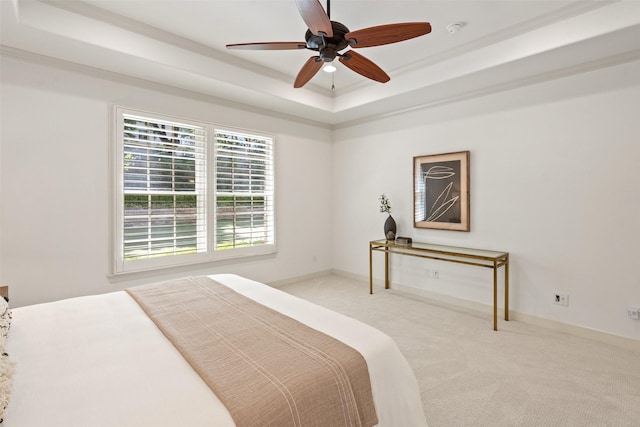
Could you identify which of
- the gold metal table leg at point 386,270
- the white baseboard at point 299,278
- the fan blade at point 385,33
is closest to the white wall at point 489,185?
the gold metal table leg at point 386,270

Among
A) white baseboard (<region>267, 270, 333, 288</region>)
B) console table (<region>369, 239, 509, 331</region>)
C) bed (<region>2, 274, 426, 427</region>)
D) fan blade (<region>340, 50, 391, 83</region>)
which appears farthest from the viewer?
white baseboard (<region>267, 270, 333, 288</region>)

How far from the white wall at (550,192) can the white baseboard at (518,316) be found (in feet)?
0.17

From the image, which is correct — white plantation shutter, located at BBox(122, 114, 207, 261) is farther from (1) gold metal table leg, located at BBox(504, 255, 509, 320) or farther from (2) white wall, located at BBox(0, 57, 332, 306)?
(1) gold metal table leg, located at BBox(504, 255, 509, 320)

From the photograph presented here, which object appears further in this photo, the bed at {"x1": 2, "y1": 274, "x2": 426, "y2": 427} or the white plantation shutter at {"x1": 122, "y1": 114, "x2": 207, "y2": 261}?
the white plantation shutter at {"x1": 122, "y1": 114, "x2": 207, "y2": 261}

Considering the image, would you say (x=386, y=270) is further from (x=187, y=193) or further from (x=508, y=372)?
(x=187, y=193)

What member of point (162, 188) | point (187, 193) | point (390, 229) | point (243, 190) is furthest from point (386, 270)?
point (162, 188)

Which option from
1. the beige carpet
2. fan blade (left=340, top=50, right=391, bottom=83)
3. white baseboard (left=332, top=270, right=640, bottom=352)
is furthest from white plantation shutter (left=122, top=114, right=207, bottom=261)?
white baseboard (left=332, top=270, right=640, bottom=352)

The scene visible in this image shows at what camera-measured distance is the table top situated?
3410 mm

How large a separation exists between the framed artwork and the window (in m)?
2.13

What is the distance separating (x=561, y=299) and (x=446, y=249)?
3.91 feet

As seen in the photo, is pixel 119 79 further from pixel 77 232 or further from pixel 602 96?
pixel 602 96

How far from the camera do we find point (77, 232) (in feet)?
10.2

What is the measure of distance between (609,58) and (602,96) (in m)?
0.33

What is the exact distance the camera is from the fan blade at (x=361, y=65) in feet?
7.43
